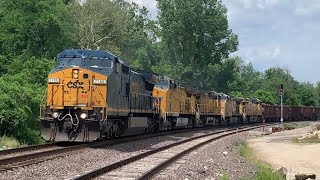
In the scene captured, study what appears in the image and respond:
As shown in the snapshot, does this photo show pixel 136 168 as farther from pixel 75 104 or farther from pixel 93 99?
pixel 75 104

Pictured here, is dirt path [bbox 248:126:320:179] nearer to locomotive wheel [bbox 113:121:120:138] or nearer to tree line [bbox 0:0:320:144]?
locomotive wheel [bbox 113:121:120:138]

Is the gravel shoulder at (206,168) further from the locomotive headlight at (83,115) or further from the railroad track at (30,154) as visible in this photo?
the locomotive headlight at (83,115)

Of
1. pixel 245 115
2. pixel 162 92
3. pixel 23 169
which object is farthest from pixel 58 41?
pixel 23 169

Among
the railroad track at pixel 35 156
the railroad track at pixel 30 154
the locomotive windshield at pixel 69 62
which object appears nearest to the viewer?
the railroad track at pixel 35 156

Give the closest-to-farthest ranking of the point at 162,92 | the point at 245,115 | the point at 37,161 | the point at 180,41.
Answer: the point at 37,161 → the point at 162,92 → the point at 245,115 → the point at 180,41

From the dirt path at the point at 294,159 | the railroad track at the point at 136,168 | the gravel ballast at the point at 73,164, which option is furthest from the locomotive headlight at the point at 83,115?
the dirt path at the point at 294,159

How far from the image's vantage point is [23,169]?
11.4 m

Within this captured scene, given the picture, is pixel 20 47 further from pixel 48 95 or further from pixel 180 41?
pixel 180 41

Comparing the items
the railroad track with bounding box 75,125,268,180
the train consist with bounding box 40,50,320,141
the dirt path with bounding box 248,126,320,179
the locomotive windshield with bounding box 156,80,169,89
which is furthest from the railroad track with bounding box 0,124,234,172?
the locomotive windshield with bounding box 156,80,169,89

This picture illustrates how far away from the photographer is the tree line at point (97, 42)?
71.2 ft

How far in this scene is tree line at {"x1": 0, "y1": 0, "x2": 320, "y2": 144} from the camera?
Result: 21703mm

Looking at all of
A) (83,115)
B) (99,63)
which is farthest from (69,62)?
(83,115)

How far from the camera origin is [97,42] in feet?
169

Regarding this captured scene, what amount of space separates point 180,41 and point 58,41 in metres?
31.8
